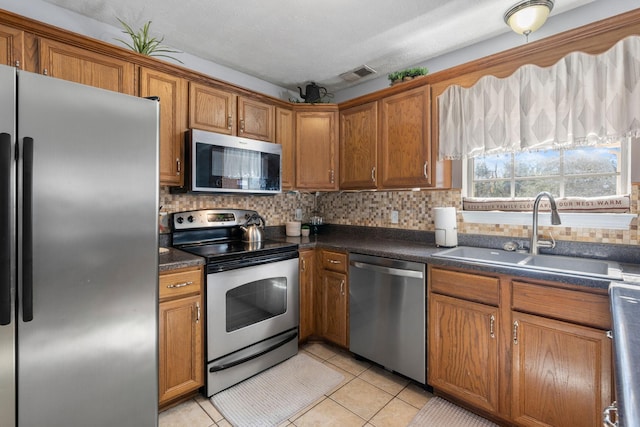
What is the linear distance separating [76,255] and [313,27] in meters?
1.96

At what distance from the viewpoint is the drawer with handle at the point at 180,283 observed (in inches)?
68.7

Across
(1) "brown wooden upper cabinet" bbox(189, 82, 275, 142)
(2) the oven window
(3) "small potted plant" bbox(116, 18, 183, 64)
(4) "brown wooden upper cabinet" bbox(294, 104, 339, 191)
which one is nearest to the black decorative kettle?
(4) "brown wooden upper cabinet" bbox(294, 104, 339, 191)

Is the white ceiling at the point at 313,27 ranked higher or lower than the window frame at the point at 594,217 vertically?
higher

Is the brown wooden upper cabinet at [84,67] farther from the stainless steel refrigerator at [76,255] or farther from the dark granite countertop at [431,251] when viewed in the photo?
the dark granite countertop at [431,251]

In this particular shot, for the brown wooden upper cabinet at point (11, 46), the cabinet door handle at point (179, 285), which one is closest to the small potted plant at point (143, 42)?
the brown wooden upper cabinet at point (11, 46)

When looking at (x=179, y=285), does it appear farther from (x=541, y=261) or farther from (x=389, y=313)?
(x=541, y=261)

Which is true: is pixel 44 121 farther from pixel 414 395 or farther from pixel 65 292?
pixel 414 395

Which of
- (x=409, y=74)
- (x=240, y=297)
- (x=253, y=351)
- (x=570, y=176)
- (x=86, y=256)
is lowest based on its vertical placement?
(x=253, y=351)

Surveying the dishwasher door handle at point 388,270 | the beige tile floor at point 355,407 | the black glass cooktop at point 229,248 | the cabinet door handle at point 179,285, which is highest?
the black glass cooktop at point 229,248

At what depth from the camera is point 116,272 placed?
124cm

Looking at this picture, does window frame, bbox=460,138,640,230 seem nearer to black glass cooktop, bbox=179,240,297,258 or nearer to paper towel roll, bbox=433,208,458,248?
paper towel roll, bbox=433,208,458,248

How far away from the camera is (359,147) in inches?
107

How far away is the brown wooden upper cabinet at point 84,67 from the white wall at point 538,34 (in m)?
2.10

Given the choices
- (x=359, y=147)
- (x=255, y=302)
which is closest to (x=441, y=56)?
(x=359, y=147)
